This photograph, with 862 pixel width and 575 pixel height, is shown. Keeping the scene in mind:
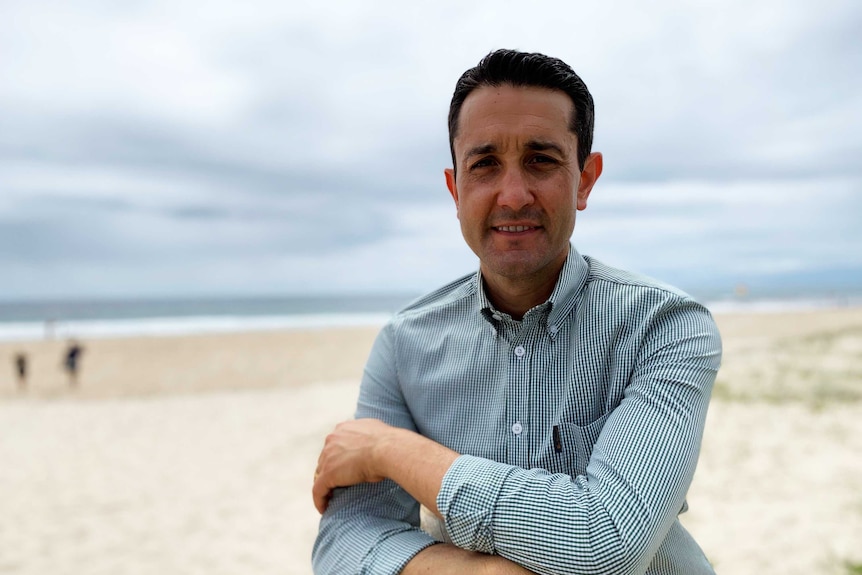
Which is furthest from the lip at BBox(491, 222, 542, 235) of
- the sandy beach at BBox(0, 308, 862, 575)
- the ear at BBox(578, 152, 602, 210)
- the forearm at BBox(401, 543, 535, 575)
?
the sandy beach at BBox(0, 308, 862, 575)

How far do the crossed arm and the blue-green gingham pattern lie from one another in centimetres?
4

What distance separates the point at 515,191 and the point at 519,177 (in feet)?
0.16

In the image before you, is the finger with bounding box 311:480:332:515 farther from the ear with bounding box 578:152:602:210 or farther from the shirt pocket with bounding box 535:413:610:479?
the ear with bounding box 578:152:602:210

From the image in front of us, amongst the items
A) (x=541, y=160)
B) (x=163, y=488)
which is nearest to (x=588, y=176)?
(x=541, y=160)

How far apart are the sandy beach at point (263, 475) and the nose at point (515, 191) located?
13.8ft

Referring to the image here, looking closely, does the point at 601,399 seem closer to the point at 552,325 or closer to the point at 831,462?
the point at 552,325

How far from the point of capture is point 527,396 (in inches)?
75.7

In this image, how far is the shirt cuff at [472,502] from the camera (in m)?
1.60

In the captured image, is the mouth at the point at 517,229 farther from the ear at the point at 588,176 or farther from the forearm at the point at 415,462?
the forearm at the point at 415,462

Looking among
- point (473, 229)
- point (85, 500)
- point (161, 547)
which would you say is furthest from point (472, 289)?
point (85, 500)

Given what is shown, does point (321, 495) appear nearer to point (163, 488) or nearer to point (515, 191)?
point (515, 191)

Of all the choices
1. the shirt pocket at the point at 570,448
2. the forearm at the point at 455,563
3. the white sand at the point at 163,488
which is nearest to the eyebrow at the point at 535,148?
the shirt pocket at the point at 570,448

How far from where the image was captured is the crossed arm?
5.50 ft

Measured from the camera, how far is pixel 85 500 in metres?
7.87
